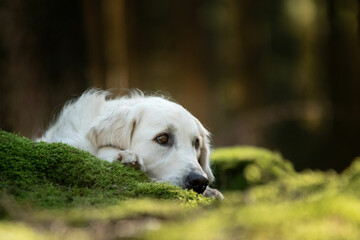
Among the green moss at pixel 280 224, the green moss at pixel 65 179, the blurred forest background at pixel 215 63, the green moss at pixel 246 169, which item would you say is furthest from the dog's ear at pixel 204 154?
the green moss at pixel 280 224

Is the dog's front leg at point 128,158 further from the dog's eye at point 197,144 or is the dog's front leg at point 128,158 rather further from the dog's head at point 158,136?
the dog's eye at point 197,144

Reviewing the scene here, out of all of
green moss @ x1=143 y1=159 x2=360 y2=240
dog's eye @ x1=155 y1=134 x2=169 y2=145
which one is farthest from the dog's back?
green moss @ x1=143 y1=159 x2=360 y2=240

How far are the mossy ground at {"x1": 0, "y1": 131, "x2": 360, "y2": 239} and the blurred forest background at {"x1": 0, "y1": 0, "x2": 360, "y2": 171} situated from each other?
371 cm

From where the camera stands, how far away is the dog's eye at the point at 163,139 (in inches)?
183

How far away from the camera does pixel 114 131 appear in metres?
4.73

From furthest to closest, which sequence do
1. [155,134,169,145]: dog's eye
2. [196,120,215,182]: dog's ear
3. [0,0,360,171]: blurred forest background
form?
1. [0,0,360,171]: blurred forest background
2. [196,120,215,182]: dog's ear
3. [155,134,169,145]: dog's eye

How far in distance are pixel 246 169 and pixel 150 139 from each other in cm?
223

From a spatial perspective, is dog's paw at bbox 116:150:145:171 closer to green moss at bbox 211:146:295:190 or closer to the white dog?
the white dog

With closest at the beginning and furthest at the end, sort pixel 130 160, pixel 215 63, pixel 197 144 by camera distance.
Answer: pixel 130 160 < pixel 197 144 < pixel 215 63

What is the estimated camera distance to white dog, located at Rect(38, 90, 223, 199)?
4312 millimetres

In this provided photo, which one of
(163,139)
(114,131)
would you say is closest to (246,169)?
(163,139)

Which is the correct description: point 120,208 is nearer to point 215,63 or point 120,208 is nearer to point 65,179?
point 65,179

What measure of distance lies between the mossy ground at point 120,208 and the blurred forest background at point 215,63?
3712mm

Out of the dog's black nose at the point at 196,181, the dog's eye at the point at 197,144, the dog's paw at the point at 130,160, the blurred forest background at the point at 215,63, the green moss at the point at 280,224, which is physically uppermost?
the blurred forest background at the point at 215,63
